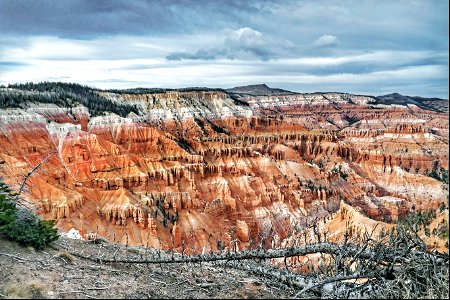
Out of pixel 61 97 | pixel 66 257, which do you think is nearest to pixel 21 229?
pixel 66 257

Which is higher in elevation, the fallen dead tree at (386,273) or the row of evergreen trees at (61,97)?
the row of evergreen trees at (61,97)

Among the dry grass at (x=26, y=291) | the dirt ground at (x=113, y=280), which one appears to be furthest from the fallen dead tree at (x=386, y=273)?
the dry grass at (x=26, y=291)

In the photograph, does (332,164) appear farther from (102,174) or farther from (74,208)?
(74,208)

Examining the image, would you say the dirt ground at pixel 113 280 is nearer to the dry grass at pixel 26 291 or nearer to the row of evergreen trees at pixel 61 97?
the dry grass at pixel 26 291

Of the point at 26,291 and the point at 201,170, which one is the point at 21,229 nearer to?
the point at 26,291

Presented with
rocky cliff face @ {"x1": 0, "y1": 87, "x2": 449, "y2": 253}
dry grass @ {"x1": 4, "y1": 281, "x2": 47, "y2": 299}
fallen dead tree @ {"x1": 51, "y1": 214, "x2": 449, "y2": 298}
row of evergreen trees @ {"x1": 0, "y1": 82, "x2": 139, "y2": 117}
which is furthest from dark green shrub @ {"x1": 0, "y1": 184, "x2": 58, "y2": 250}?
row of evergreen trees @ {"x1": 0, "y1": 82, "x2": 139, "y2": 117}

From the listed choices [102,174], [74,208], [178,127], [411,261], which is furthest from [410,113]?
[411,261]

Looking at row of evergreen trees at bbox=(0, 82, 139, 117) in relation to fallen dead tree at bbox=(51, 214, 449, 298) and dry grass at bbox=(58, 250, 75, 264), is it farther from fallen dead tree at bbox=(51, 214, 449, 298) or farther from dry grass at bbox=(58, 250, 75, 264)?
fallen dead tree at bbox=(51, 214, 449, 298)
